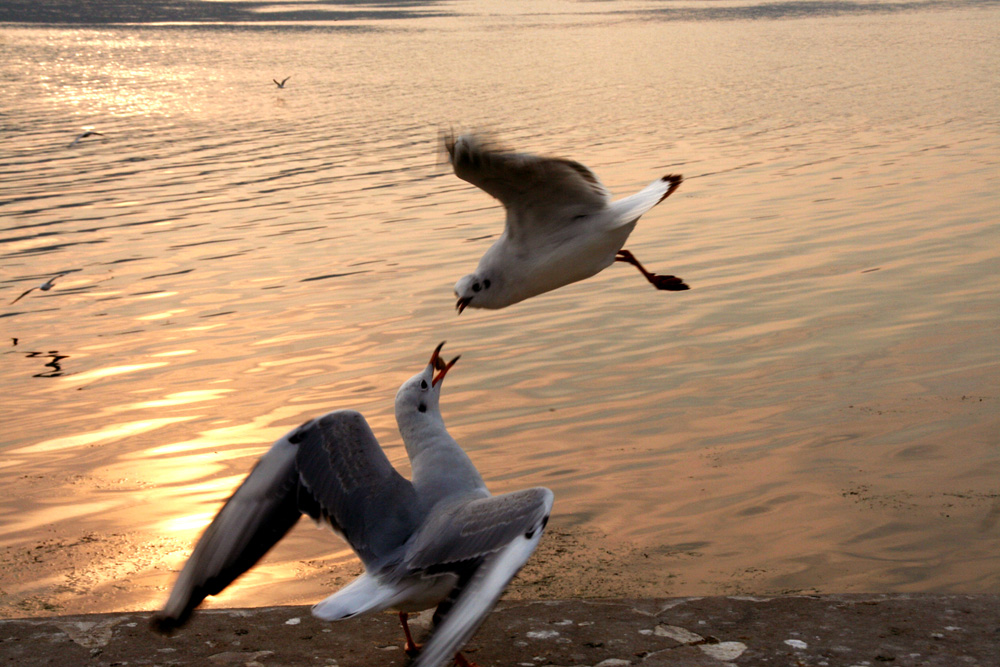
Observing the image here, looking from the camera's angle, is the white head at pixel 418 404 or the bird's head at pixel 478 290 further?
the bird's head at pixel 478 290

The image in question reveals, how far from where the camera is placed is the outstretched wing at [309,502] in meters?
3.97

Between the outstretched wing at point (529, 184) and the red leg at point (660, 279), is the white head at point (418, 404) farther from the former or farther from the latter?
the red leg at point (660, 279)

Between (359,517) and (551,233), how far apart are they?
219 centimetres

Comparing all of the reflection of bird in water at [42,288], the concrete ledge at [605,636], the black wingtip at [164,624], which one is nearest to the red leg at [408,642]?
the concrete ledge at [605,636]

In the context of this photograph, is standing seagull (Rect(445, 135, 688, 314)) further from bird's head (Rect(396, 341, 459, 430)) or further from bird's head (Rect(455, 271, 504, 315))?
bird's head (Rect(396, 341, 459, 430))

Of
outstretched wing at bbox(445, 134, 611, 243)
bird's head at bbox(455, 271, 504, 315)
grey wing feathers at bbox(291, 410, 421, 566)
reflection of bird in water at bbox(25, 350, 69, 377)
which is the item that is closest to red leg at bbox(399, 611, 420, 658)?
grey wing feathers at bbox(291, 410, 421, 566)

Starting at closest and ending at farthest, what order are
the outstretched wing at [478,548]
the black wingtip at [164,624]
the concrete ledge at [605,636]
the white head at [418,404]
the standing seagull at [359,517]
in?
the outstretched wing at [478,548]
the standing seagull at [359,517]
the black wingtip at [164,624]
the concrete ledge at [605,636]
the white head at [418,404]

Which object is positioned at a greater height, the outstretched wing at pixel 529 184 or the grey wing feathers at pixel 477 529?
the outstretched wing at pixel 529 184

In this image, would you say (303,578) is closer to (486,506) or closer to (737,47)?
(486,506)

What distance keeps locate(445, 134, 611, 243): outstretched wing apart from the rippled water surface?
0.88ft

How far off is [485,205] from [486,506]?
12.7m

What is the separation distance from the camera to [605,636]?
4477 mm

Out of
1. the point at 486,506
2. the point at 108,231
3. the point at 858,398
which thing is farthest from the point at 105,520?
the point at 108,231

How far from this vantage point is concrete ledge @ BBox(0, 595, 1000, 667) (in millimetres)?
4270
